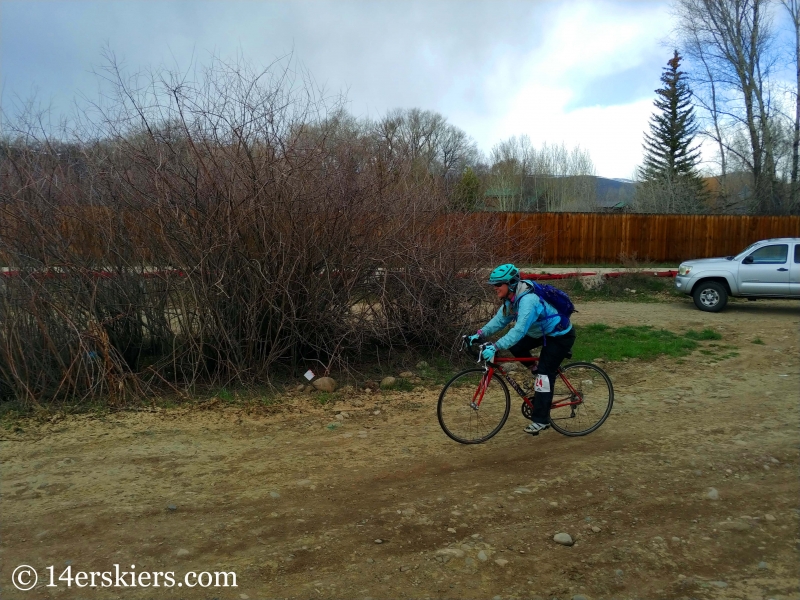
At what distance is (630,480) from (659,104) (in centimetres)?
4322

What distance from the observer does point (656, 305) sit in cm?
1560

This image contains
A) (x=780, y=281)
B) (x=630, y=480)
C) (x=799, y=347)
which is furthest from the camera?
(x=780, y=281)

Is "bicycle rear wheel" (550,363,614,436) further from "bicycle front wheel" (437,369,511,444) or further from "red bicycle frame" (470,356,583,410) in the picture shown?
"bicycle front wheel" (437,369,511,444)

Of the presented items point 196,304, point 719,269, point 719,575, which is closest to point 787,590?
point 719,575

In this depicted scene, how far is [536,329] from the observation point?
5613 mm

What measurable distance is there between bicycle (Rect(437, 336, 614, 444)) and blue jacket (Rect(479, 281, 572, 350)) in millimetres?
313

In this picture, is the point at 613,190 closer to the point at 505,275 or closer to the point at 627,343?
the point at 627,343

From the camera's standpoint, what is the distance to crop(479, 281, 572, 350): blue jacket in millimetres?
5319

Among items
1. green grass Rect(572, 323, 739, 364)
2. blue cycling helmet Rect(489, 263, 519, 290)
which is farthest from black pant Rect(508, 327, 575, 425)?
green grass Rect(572, 323, 739, 364)

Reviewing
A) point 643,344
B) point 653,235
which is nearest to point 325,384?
point 643,344

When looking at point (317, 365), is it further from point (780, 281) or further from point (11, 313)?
point (780, 281)

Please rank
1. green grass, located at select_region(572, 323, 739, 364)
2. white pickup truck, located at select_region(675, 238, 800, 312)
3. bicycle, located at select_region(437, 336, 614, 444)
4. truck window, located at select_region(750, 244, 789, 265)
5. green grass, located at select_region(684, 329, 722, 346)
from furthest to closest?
truck window, located at select_region(750, 244, 789, 265) < white pickup truck, located at select_region(675, 238, 800, 312) < green grass, located at select_region(684, 329, 722, 346) < green grass, located at select_region(572, 323, 739, 364) < bicycle, located at select_region(437, 336, 614, 444)

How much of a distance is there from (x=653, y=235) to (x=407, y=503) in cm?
2337

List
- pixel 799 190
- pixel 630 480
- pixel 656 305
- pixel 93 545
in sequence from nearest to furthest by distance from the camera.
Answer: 1. pixel 93 545
2. pixel 630 480
3. pixel 656 305
4. pixel 799 190
